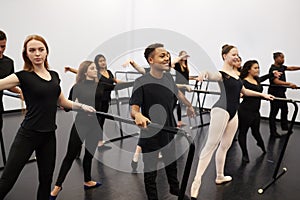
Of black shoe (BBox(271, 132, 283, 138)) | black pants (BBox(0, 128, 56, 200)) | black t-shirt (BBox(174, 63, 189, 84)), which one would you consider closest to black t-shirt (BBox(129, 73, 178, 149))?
black pants (BBox(0, 128, 56, 200))

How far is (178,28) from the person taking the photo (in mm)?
7066

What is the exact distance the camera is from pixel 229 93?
2.62 m

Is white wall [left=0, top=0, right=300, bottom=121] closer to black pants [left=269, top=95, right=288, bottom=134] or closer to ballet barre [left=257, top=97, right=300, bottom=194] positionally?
black pants [left=269, top=95, right=288, bottom=134]

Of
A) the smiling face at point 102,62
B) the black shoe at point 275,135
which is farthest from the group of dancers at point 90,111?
the black shoe at point 275,135

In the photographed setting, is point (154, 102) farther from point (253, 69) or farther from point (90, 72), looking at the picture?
point (253, 69)

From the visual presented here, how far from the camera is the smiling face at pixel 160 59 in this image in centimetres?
202

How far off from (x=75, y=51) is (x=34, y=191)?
15.4 feet

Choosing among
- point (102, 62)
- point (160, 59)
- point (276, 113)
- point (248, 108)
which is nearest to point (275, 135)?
point (276, 113)

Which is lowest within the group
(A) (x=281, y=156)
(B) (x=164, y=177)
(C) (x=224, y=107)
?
(B) (x=164, y=177)

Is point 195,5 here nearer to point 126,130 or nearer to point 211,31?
point 211,31

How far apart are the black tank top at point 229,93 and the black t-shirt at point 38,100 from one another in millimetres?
1424

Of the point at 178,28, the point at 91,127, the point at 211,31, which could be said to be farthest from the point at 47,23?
the point at 91,127

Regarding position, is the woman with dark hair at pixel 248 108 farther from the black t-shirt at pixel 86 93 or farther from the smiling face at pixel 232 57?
the black t-shirt at pixel 86 93

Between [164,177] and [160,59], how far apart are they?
1533 mm
